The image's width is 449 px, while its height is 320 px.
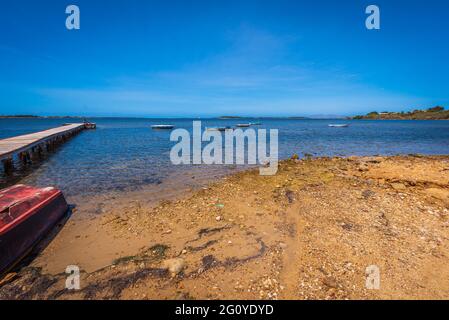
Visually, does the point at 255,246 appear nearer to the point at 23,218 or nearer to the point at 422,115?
the point at 23,218

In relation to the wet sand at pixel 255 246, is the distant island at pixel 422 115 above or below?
above

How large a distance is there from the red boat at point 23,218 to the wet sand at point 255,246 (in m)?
0.40

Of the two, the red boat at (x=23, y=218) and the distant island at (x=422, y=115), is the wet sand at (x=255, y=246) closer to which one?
the red boat at (x=23, y=218)

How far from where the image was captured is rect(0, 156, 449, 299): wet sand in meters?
4.15

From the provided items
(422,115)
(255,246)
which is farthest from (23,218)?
Result: (422,115)

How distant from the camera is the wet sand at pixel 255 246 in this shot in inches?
163

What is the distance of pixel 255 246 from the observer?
5523 millimetres

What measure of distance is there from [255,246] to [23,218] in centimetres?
558

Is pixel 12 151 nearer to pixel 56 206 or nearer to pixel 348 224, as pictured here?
pixel 56 206

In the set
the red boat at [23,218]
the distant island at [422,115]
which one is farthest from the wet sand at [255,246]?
the distant island at [422,115]

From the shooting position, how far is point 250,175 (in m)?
12.4
